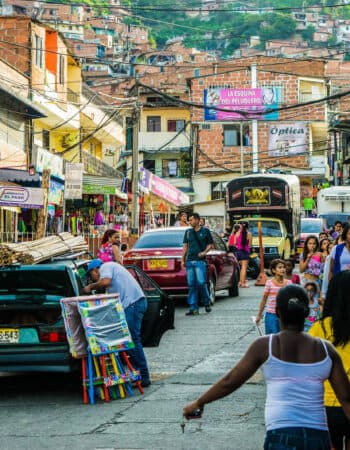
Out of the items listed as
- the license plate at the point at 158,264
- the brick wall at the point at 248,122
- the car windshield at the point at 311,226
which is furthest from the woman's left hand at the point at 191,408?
the brick wall at the point at 248,122

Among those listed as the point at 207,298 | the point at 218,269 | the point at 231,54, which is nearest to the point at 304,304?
the point at 207,298

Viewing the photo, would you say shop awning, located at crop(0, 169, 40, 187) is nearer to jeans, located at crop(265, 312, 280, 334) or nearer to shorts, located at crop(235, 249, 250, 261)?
shorts, located at crop(235, 249, 250, 261)

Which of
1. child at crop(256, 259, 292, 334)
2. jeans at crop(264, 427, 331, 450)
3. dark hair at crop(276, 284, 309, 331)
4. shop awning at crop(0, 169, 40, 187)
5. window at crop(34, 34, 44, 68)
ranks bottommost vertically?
jeans at crop(264, 427, 331, 450)

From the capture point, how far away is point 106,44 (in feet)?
563

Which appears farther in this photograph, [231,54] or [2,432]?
[231,54]

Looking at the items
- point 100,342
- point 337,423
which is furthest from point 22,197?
point 337,423

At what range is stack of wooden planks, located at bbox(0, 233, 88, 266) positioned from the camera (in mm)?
11438

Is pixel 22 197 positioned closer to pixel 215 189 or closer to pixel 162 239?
pixel 162 239

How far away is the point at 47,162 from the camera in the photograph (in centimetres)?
3484

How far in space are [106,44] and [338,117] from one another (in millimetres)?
92903

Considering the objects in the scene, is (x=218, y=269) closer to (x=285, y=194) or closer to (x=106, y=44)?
(x=285, y=194)

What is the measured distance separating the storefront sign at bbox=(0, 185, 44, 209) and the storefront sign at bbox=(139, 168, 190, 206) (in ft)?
46.8

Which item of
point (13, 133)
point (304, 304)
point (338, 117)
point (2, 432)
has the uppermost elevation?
point (338, 117)

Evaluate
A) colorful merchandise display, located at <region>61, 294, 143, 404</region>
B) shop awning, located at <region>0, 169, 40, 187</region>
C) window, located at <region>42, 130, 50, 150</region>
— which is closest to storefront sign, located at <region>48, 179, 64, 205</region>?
shop awning, located at <region>0, 169, 40, 187</region>
